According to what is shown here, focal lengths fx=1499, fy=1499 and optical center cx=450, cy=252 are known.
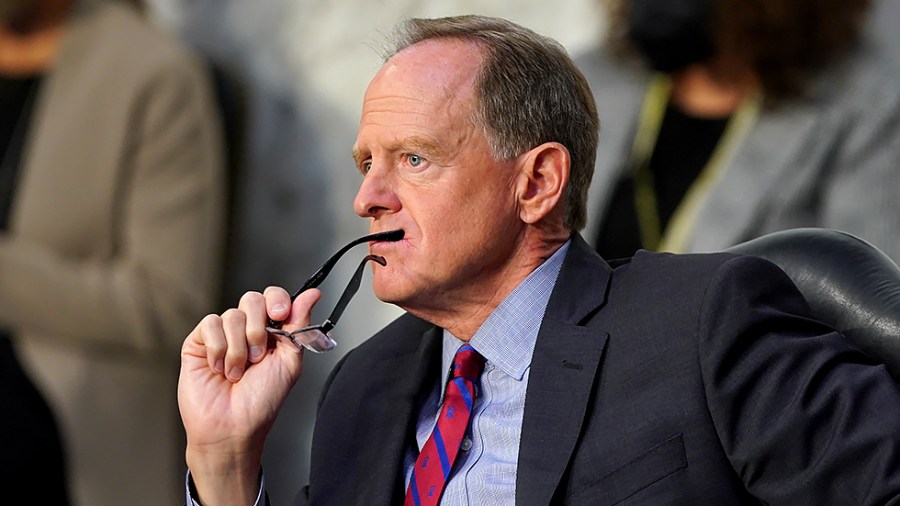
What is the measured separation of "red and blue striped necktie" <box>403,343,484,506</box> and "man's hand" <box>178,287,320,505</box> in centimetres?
19

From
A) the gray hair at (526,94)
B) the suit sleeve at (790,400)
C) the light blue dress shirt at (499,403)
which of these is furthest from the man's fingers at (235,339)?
the suit sleeve at (790,400)

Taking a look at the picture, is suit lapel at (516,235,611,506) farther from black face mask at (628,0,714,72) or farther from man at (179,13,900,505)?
black face mask at (628,0,714,72)

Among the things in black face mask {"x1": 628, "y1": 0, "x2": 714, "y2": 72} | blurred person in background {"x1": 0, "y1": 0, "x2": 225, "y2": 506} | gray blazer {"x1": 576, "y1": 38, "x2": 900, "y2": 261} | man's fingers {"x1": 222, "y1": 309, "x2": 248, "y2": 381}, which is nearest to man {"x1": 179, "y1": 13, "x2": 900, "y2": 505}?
man's fingers {"x1": 222, "y1": 309, "x2": 248, "y2": 381}

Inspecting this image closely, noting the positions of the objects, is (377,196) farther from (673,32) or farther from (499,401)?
(673,32)

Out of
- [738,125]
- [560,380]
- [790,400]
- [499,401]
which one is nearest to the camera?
[790,400]

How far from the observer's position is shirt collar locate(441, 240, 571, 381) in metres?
1.80

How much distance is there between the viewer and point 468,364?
1837mm

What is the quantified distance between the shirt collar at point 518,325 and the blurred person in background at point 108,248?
1796mm

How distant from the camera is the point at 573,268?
1.82 meters

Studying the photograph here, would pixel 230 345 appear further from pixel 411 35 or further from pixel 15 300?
pixel 15 300

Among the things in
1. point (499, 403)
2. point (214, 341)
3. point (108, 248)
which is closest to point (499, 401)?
point (499, 403)

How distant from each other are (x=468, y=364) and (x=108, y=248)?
6.22 feet

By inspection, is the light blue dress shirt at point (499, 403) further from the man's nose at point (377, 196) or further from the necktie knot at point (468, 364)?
the man's nose at point (377, 196)

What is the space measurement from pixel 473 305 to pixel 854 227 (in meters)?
1.40
